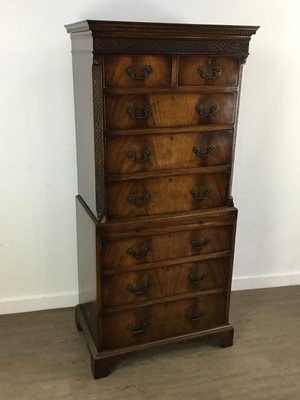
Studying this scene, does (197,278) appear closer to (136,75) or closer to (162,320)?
(162,320)

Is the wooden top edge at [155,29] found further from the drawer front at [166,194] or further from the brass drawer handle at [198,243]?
the brass drawer handle at [198,243]

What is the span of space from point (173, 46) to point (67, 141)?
2.67ft

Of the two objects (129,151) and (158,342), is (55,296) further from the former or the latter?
(129,151)

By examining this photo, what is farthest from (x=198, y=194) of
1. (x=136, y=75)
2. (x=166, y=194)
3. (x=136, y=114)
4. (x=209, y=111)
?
(x=136, y=75)

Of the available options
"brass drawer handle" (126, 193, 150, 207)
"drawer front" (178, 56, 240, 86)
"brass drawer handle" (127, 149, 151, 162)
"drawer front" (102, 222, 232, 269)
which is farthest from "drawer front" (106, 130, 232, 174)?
"drawer front" (102, 222, 232, 269)

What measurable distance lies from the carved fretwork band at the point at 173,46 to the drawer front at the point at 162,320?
113cm

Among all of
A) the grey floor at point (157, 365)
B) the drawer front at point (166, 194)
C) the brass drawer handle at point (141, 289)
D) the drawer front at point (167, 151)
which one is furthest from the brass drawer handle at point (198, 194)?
the grey floor at point (157, 365)

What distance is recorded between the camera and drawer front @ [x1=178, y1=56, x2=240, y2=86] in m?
1.78

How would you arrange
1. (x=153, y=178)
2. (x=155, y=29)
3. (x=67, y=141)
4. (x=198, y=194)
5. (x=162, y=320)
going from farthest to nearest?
(x=67, y=141) → (x=162, y=320) → (x=198, y=194) → (x=153, y=178) → (x=155, y=29)

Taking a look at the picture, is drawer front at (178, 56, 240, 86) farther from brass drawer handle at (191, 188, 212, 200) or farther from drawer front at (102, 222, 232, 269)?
drawer front at (102, 222, 232, 269)

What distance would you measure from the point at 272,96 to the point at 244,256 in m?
0.99

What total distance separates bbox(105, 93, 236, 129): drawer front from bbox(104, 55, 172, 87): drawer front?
5cm

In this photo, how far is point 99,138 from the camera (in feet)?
5.67

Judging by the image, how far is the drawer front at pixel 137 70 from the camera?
1.67m
